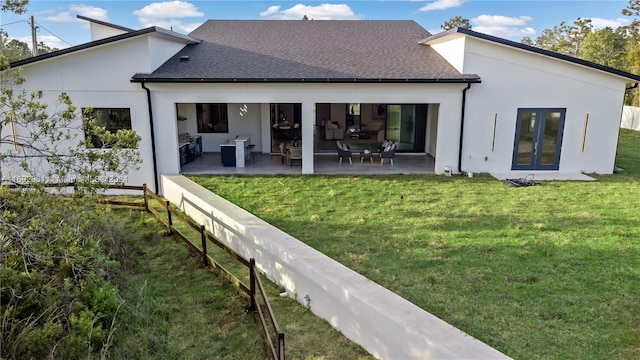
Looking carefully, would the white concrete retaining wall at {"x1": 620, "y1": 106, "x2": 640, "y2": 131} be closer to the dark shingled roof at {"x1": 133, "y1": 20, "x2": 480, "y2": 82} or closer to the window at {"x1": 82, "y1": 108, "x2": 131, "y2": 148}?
the dark shingled roof at {"x1": 133, "y1": 20, "x2": 480, "y2": 82}

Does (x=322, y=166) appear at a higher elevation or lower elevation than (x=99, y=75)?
→ lower

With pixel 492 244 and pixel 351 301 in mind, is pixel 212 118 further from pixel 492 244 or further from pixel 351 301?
pixel 351 301

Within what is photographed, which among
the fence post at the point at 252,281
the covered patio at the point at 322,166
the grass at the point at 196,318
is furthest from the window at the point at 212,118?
the fence post at the point at 252,281

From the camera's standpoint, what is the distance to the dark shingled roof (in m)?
13.7

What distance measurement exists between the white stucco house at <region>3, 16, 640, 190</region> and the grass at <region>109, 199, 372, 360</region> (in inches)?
257

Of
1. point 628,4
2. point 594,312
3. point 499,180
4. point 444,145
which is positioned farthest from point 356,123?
point 628,4

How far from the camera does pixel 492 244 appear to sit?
817 centimetres

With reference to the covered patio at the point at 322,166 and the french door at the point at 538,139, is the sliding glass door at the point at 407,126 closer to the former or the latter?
the covered patio at the point at 322,166

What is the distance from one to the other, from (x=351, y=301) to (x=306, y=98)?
956 cm

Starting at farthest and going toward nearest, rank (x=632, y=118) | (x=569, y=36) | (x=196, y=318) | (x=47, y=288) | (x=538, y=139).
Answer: (x=569, y=36)
(x=632, y=118)
(x=538, y=139)
(x=196, y=318)
(x=47, y=288)

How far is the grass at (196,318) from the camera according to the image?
18.1 ft

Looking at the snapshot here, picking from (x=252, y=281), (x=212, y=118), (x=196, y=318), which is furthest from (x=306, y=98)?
(x=196, y=318)

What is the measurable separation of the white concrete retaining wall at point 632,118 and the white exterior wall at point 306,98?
70.7 ft

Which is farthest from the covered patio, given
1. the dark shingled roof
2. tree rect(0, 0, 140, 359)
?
tree rect(0, 0, 140, 359)
